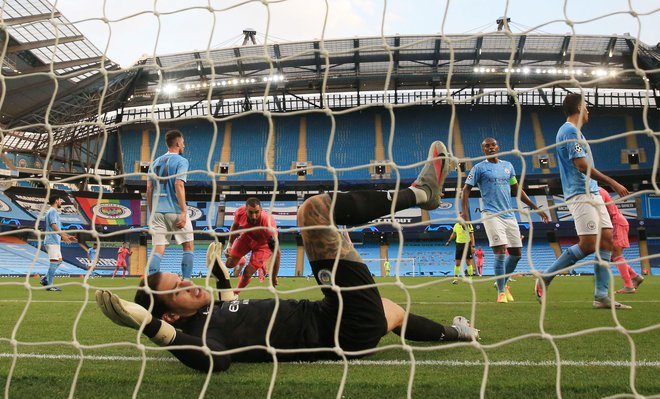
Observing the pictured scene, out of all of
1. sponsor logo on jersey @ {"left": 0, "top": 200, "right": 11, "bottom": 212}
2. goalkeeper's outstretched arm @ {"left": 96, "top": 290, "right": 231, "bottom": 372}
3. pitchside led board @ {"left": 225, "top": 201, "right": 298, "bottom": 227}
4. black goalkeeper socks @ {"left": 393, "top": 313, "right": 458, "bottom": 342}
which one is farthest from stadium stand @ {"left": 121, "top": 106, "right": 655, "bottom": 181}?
goalkeeper's outstretched arm @ {"left": 96, "top": 290, "right": 231, "bottom": 372}

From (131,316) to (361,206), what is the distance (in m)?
1.34

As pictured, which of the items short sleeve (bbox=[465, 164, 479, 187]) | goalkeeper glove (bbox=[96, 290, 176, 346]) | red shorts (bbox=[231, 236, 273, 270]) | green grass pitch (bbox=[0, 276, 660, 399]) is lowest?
green grass pitch (bbox=[0, 276, 660, 399])

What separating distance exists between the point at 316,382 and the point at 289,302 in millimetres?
748

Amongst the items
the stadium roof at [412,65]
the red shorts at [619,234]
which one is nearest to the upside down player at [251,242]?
→ the red shorts at [619,234]

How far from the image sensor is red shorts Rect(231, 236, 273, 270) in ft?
23.5

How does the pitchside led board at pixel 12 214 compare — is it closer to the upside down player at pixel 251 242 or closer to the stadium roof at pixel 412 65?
the stadium roof at pixel 412 65

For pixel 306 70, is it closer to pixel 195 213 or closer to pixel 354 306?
pixel 195 213

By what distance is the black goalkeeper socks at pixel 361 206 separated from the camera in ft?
9.36

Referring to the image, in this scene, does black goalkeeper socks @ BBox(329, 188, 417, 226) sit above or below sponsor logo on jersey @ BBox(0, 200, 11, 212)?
below

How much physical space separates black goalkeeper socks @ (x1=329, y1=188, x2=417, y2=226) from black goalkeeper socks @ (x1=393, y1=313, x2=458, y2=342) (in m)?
0.82

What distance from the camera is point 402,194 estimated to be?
10.1 ft

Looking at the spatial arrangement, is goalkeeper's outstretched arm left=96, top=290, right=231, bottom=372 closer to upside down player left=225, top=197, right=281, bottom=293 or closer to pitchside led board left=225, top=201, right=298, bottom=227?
upside down player left=225, top=197, right=281, bottom=293

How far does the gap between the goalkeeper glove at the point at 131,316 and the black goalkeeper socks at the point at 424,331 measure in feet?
4.91

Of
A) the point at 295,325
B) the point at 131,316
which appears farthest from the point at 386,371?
the point at 131,316
